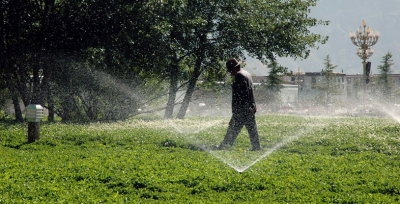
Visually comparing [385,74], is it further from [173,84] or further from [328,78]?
[173,84]

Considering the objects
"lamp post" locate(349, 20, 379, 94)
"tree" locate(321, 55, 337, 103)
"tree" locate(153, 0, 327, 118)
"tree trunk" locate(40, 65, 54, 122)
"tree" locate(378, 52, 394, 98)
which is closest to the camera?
"tree trunk" locate(40, 65, 54, 122)

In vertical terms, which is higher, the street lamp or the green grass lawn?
the street lamp

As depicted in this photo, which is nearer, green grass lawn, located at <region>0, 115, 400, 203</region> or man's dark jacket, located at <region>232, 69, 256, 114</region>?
green grass lawn, located at <region>0, 115, 400, 203</region>

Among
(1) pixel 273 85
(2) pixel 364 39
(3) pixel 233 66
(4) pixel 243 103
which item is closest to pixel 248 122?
(4) pixel 243 103

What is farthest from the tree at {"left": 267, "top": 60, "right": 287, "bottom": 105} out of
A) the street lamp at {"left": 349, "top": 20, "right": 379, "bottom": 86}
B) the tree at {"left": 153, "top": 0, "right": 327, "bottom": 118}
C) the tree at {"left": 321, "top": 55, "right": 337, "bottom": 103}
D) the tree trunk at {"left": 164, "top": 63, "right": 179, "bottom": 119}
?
the tree trunk at {"left": 164, "top": 63, "right": 179, "bottom": 119}

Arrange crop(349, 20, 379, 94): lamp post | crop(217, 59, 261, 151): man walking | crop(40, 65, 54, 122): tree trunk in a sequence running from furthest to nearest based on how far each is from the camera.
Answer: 1. crop(349, 20, 379, 94): lamp post
2. crop(40, 65, 54, 122): tree trunk
3. crop(217, 59, 261, 151): man walking

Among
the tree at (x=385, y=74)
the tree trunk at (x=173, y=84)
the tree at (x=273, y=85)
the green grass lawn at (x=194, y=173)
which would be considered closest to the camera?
the green grass lawn at (x=194, y=173)

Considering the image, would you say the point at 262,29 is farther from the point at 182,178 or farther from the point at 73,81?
the point at 182,178

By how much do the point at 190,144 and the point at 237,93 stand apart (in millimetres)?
2232

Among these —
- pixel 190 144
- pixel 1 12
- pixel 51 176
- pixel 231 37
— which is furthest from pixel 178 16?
pixel 51 176

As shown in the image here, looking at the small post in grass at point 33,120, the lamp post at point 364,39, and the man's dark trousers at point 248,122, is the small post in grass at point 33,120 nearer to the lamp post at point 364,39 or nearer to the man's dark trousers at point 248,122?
the man's dark trousers at point 248,122

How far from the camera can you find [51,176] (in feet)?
26.7

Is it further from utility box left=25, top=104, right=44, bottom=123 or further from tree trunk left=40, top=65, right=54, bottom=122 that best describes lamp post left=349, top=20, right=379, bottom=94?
utility box left=25, top=104, right=44, bottom=123

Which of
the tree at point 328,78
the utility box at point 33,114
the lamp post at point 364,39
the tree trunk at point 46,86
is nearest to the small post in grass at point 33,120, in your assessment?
the utility box at point 33,114
